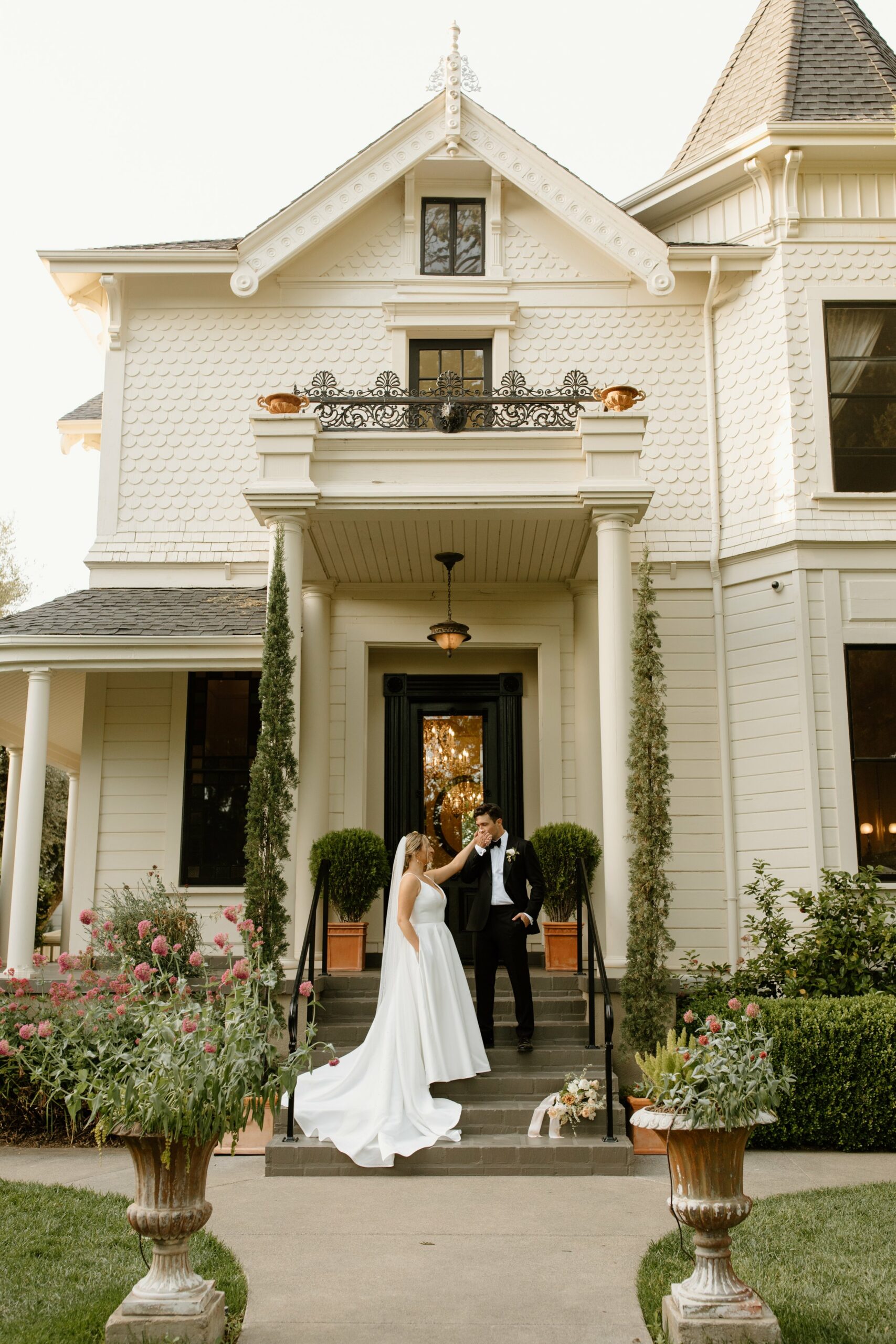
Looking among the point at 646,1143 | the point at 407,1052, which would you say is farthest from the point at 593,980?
the point at 407,1052

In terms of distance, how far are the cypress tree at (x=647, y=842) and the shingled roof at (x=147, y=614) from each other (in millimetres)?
3379

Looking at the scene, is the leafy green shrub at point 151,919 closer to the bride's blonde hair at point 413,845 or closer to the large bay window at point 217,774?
the large bay window at point 217,774

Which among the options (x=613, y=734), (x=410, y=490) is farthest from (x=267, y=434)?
(x=613, y=734)

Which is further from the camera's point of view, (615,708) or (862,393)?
(862,393)

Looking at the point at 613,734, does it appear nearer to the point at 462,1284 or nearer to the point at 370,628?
the point at 370,628

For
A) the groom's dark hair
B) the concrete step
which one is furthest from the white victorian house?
the concrete step

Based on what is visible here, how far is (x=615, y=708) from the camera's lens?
891cm

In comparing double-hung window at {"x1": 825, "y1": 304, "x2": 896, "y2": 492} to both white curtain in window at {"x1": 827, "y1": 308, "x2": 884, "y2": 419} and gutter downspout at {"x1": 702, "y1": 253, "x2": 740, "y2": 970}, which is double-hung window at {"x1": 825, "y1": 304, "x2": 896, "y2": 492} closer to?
white curtain in window at {"x1": 827, "y1": 308, "x2": 884, "y2": 419}

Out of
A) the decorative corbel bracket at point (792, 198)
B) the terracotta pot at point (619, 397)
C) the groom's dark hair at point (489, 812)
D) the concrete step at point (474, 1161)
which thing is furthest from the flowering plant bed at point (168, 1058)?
the decorative corbel bracket at point (792, 198)

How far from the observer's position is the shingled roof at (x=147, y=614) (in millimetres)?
10062

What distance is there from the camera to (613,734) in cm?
887

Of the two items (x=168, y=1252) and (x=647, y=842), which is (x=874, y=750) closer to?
(x=647, y=842)

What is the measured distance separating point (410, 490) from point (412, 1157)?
4.96m

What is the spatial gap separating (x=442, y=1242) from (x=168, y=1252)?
67.8 inches
